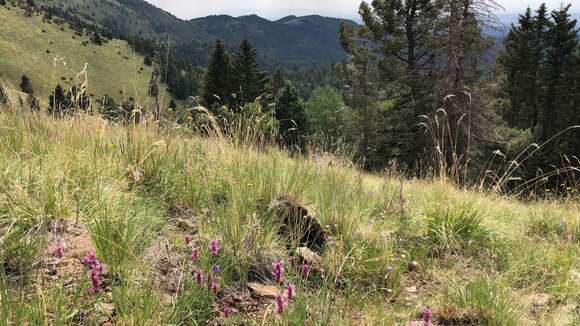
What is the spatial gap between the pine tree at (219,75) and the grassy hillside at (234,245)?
44751 millimetres

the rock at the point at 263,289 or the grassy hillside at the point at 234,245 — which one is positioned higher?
the grassy hillside at the point at 234,245

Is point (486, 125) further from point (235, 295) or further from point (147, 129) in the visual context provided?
point (235, 295)

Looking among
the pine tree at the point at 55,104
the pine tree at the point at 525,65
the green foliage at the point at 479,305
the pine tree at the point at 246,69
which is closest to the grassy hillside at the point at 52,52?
the pine tree at the point at 246,69

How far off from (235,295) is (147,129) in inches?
95.9

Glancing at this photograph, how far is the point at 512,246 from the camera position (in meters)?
3.47

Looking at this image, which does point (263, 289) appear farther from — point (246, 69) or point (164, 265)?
point (246, 69)

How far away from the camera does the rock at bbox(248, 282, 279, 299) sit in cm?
236

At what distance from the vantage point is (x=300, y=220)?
3018 mm

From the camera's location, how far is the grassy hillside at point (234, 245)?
1931 mm

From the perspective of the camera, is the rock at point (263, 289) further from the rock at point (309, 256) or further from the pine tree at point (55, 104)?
the pine tree at point (55, 104)

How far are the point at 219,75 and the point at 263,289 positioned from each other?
48275 mm

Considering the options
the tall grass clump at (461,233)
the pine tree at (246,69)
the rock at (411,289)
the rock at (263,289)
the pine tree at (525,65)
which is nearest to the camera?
the rock at (263,289)

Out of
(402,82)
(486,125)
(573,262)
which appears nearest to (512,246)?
(573,262)

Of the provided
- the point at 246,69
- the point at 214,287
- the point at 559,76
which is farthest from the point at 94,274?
the point at 246,69
